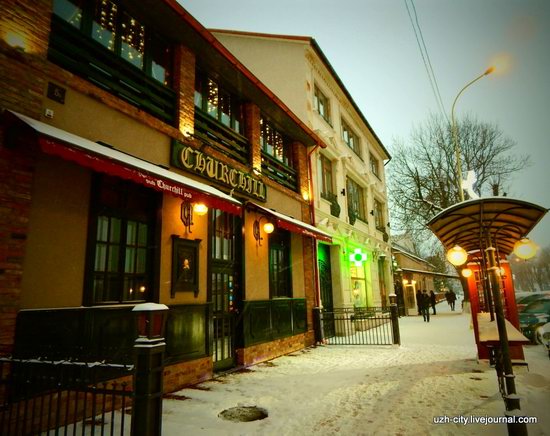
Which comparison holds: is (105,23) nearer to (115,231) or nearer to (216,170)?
(216,170)

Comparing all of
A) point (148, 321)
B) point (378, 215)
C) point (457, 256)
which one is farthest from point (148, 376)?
point (378, 215)

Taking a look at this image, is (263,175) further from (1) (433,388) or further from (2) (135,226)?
(1) (433,388)

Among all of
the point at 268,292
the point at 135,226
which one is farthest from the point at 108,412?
the point at 268,292

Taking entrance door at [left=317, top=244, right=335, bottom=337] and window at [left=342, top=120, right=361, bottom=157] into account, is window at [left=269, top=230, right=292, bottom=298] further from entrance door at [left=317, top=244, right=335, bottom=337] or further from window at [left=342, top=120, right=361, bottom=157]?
window at [left=342, top=120, right=361, bottom=157]

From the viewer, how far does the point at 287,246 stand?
1073 centimetres

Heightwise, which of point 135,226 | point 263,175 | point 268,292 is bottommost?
point 268,292

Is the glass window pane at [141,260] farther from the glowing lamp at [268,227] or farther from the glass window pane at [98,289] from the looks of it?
the glowing lamp at [268,227]

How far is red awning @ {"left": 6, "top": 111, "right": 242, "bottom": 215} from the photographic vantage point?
3876 mm

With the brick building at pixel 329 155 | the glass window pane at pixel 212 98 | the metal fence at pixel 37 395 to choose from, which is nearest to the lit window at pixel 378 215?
the brick building at pixel 329 155

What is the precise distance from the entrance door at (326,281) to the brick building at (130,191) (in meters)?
3.19

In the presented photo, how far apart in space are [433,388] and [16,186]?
707 centimetres

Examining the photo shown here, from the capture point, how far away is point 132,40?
6.57m

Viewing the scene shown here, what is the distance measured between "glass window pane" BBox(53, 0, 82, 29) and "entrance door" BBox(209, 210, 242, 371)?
419 cm

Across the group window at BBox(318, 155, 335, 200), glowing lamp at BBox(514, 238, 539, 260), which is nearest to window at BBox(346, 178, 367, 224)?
window at BBox(318, 155, 335, 200)
